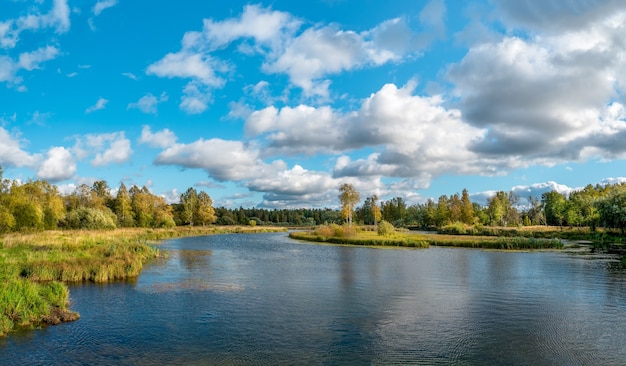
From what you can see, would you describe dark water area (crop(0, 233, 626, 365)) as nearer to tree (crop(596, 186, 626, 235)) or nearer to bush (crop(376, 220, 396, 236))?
tree (crop(596, 186, 626, 235))

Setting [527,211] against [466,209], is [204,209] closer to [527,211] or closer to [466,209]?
[466,209]

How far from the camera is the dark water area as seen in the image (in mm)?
15758

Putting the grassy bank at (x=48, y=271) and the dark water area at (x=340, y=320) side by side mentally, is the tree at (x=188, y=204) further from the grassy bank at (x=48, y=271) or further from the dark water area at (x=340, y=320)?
the dark water area at (x=340, y=320)

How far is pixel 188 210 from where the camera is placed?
142 metres

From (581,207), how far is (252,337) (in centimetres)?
11442

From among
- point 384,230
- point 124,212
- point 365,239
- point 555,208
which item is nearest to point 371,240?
point 365,239

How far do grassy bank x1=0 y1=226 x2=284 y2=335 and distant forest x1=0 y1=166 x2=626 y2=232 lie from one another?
818 inches

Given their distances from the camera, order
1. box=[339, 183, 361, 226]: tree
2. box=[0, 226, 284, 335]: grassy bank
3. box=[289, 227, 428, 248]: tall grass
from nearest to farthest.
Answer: box=[0, 226, 284, 335]: grassy bank, box=[289, 227, 428, 248]: tall grass, box=[339, 183, 361, 226]: tree

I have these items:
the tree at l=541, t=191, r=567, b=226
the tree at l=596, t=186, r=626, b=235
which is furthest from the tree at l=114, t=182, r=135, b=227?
the tree at l=541, t=191, r=567, b=226

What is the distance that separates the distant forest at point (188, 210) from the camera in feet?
210

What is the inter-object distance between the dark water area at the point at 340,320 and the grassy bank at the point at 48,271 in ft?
4.04

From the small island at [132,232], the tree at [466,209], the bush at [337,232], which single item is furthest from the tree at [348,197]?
the tree at [466,209]

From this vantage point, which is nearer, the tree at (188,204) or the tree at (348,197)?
the tree at (348,197)

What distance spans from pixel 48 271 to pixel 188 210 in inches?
4530
